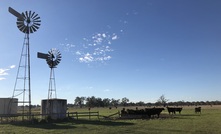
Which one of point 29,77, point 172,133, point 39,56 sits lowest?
point 172,133

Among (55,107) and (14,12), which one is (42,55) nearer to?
(14,12)

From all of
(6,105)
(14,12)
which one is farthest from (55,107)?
(14,12)

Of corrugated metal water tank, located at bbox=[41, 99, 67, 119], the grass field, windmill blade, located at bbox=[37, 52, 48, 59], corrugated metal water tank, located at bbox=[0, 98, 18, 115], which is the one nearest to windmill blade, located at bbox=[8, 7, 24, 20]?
windmill blade, located at bbox=[37, 52, 48, 59]

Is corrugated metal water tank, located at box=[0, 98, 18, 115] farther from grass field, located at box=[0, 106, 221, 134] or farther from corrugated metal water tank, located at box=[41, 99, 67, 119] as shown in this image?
grass field, located at box=[0, 106, 221, 134]

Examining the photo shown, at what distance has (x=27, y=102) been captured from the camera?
36875 mm

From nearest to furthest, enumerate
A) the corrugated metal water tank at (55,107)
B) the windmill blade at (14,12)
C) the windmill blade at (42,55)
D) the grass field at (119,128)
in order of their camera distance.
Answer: the grass field at (119,128)
the windmill blade at (14,12)
the corrugated metal water tank at (55,107)
the windmill blade at (42,55)

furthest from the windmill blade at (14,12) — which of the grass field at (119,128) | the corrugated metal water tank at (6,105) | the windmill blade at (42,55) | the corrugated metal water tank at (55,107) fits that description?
the grass field at (119,128)

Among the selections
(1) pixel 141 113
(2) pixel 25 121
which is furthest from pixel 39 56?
(1) pixel 141 113

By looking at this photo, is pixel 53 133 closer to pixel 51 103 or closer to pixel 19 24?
pixel 51 103

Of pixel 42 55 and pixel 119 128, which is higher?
pixel 42 55

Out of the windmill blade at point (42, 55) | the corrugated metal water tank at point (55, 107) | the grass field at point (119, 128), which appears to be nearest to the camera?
the grass field at point (119, 128)

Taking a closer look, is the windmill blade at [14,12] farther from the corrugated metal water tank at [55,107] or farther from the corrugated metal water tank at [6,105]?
the corrugated metal water tank at [6,105]

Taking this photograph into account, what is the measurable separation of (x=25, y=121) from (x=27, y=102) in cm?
516

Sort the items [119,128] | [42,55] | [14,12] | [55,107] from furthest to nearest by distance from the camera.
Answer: [42,55] → [55,107] → [14,12] → [119,128]
